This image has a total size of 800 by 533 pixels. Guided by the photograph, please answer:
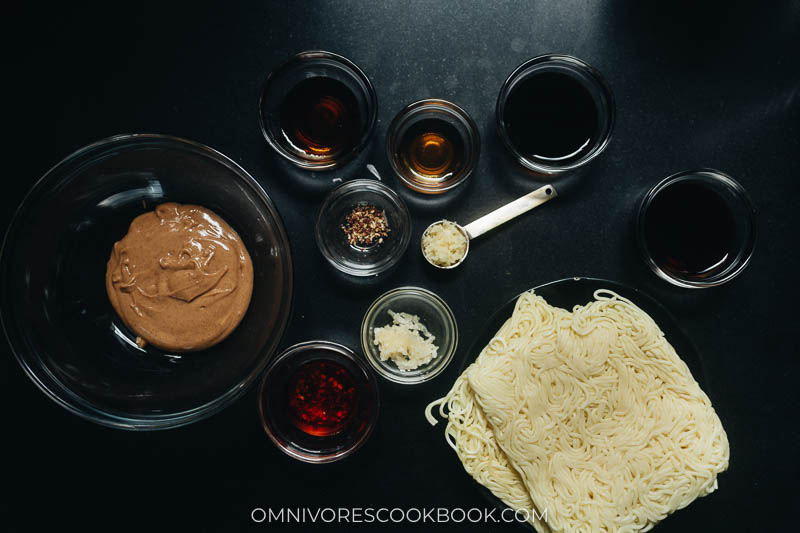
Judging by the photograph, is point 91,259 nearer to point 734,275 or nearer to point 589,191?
point 589,191

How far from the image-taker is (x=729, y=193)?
252cm

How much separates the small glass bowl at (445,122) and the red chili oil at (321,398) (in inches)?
40.3

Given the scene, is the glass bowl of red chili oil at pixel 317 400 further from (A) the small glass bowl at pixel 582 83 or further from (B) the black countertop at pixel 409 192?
(A) the small glass bowl at pixel 582 83

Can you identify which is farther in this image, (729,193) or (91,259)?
(729,193)

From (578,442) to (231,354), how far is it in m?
1.73

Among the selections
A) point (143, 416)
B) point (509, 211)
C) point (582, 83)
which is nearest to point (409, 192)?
point (509, 211)

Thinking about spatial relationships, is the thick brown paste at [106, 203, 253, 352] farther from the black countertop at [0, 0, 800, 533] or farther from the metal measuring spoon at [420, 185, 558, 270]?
the metal measuring spoon at [420, 185, 558, 270]

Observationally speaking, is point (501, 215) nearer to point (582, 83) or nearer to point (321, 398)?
point (582, 83)

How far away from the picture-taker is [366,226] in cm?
260

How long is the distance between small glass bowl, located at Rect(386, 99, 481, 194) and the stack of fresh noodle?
2.38ft

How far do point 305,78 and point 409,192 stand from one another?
0.78 m

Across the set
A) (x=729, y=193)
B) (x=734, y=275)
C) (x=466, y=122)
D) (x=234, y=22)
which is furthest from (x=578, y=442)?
(x=234, y=22)

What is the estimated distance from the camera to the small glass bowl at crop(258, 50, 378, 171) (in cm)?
245

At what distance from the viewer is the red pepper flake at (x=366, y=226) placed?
2.60 metres
